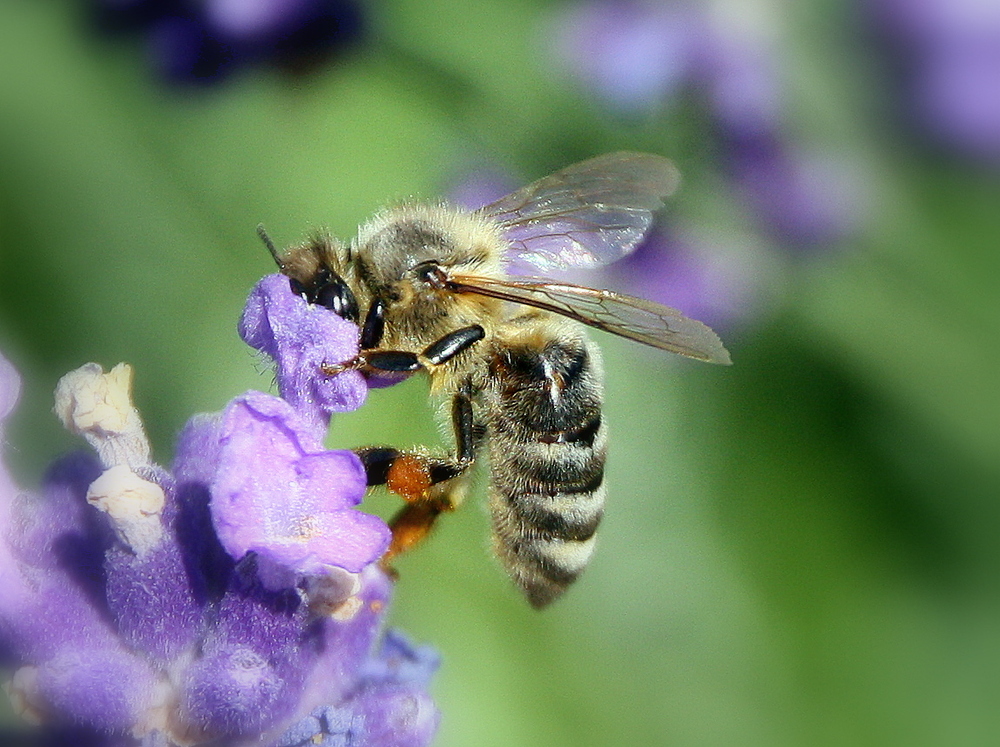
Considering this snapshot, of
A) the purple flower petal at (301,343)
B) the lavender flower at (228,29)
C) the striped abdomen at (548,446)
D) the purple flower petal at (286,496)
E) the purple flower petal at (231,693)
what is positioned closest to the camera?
the purple flower petal at (286,496)

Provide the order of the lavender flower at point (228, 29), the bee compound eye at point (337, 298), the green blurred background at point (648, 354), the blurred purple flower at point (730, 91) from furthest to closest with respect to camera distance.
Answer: the blurred purple flower at point (730, 91)
the green blurred background at point (648, 354)
the lavender flower at point (228, 29)
the bee compound eye at point (337, 298)

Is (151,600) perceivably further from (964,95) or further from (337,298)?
(964,95)

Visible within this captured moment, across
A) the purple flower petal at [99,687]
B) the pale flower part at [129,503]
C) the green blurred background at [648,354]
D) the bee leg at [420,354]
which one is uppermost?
the pale flower part at [129,503]

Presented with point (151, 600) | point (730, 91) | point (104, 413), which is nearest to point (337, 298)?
point (104, 413)

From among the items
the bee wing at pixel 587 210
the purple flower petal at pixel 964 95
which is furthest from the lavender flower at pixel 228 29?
the purple flower petal at pixel 964 95

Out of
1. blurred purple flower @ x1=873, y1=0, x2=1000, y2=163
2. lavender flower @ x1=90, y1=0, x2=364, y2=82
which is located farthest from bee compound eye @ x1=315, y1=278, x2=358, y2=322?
blurred purple flower @ x1=873, y1=0, x2=1000, y2=163

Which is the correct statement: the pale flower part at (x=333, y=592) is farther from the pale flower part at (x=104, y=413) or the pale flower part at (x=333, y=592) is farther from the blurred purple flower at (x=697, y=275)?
the blurred purple flower at (x=697, y=275)
